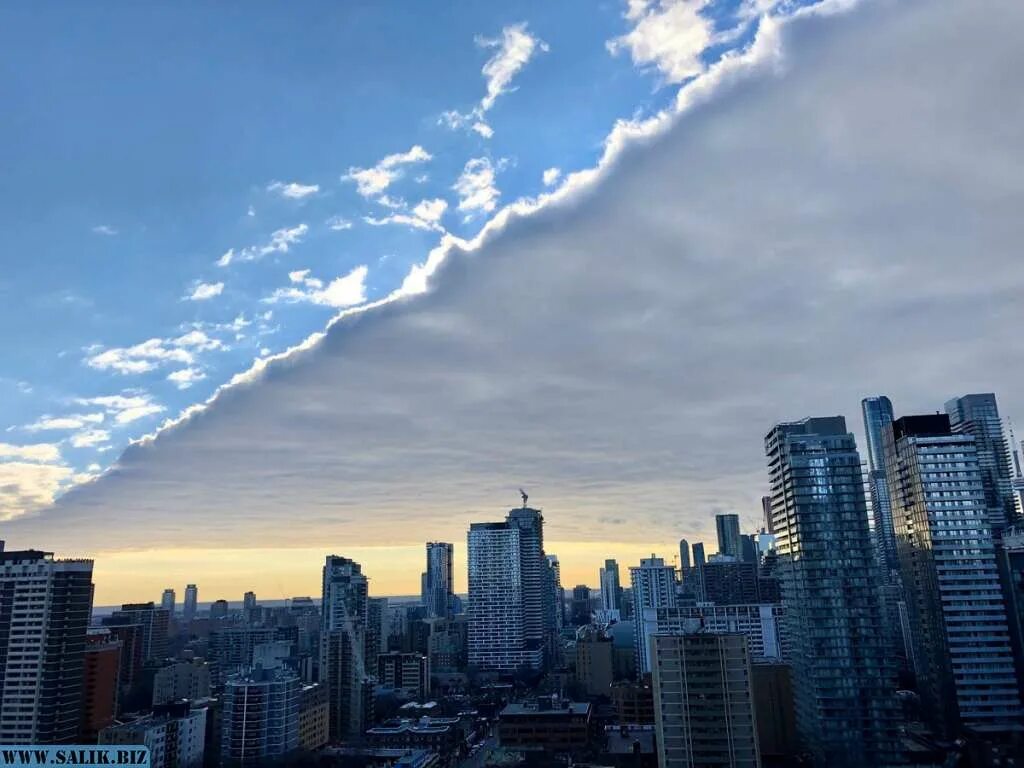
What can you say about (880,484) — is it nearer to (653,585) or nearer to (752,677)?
(653,585)

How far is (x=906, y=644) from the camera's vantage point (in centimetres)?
7750

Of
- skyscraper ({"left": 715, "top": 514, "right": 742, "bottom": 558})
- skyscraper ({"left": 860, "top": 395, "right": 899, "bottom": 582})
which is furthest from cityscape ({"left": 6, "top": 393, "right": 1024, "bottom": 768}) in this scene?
skyscraper ({"left": 715, "top": 514, "right": 742, "bottom": 558})

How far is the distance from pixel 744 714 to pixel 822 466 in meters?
16.9

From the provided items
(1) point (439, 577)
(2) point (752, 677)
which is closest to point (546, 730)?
(2) point (752, 677)

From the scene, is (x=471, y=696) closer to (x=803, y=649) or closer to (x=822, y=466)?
(x=803, y=649)

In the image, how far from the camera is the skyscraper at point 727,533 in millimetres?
169500

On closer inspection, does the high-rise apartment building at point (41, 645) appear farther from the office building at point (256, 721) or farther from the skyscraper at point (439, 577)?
the skyscraper at point (439, 577)

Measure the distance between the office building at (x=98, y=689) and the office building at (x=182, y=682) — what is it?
65.8ft

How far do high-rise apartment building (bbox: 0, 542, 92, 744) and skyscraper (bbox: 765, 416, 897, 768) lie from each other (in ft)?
166

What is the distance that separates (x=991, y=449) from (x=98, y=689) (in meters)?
110

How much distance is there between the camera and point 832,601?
147ft

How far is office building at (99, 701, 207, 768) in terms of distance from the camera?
146ft

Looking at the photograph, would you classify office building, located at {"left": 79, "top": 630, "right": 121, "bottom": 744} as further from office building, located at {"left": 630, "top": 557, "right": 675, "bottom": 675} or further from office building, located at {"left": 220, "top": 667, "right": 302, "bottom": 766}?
office building, located at {"left": 630, "top": 557, "right": 675, "bottom": 675}

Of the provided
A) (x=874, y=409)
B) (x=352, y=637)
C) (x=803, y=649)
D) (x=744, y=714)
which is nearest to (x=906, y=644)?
(x=803, y=649)
